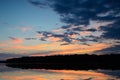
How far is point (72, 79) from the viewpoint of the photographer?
19.0m

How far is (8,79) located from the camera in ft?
63.7

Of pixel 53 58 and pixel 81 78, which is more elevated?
pixel 53 58

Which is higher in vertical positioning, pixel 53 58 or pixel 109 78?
pixel 53 58

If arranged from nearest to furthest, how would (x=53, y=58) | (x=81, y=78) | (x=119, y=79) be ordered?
1. (x=119, y=79)
2. (x=81, y=78)
3. (x=53, y=58)

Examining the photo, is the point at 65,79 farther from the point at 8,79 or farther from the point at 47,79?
the point at 8,79

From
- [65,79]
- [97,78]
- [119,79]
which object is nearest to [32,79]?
[65,79]

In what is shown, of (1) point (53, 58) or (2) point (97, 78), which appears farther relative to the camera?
(1) point (53, 58)

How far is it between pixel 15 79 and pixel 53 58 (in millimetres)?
45584

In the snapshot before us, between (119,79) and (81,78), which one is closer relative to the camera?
(119,79)

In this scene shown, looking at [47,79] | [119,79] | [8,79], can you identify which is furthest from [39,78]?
[119,79]

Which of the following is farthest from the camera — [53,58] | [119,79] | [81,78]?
[53,58]

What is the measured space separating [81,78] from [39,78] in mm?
3055

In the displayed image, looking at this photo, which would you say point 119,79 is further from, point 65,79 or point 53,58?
point 53,58

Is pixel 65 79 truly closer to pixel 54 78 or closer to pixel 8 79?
pixel 54 78
